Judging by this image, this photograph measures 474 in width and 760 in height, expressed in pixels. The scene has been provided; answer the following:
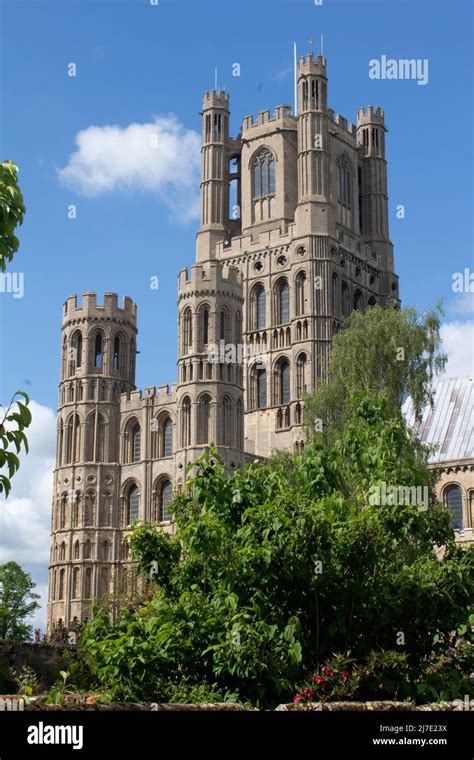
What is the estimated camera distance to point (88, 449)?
2532 inches

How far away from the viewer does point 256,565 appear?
644 inches

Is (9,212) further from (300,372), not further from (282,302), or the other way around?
(282,302)

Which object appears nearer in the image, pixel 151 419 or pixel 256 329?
pixel 151 419

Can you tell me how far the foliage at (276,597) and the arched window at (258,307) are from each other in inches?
2241

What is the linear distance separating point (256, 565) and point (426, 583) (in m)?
2.78

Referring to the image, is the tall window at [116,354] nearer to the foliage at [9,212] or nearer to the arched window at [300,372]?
the arched window at [300,372]

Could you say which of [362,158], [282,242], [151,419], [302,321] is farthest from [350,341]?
[362,158]

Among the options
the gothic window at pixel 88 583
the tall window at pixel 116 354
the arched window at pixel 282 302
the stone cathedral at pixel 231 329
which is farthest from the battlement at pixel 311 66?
the gothic window at pixel 88 583

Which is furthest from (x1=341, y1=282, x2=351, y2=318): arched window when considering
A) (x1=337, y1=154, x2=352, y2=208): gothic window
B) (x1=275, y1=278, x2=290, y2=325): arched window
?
(x1=337, y1=154, x2=352, y2=208): gothic window

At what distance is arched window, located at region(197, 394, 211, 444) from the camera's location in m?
58.3

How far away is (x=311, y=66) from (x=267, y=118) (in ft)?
19.4

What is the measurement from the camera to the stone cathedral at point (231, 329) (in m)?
59.9

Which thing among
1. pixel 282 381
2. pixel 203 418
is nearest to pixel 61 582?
pixel 203 418

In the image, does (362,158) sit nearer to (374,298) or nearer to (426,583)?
(374,298)
